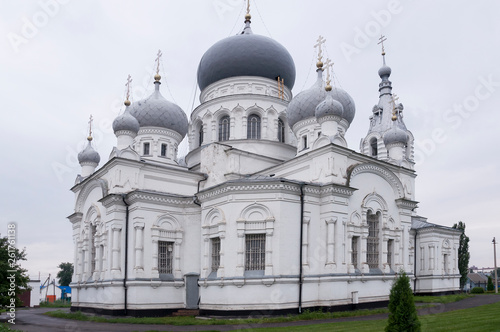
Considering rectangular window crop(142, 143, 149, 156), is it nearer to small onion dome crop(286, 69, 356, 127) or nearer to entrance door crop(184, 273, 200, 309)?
small onion dome crop(286, 69, 356, 127)

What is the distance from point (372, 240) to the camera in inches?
738

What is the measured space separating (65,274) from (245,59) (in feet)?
150

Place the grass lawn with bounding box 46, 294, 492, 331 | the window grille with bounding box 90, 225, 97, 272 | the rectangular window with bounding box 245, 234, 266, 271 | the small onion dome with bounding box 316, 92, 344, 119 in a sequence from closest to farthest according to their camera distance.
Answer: the grass lawn with bounding box 46, 294, 492, 331 < the rectangular window with bounding box 245, 234, 266, 271 < the small onion dome with bounding box 316, 92, 344, 119 < the window grille with bounding box 90, 225, 97, 272

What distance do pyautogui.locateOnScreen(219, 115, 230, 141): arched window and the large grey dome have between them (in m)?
2.22

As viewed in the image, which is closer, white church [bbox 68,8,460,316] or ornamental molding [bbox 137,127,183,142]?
white church [bbox 68,8,460,316]

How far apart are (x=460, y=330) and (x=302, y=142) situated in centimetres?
1171

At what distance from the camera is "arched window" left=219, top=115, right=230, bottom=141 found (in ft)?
76.4

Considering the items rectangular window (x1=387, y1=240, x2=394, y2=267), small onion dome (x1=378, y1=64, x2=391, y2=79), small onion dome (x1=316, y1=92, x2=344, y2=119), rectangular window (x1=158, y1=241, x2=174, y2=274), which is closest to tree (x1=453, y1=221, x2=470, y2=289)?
small onion dome (x1=378, y1=64, x2=391, y2=79)

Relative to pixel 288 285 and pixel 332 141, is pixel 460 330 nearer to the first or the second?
pixel 288 285

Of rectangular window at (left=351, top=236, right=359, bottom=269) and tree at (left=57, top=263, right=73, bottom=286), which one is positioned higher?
rectangular window at (left=351, top=236, right=359, bottom=269)

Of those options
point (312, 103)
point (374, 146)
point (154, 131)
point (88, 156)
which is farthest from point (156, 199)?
point (374, 146)

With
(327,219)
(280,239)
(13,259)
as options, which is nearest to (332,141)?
(327,219)

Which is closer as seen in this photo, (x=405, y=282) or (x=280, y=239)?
(x=405, y=282)

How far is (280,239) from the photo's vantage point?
16.1 metres
